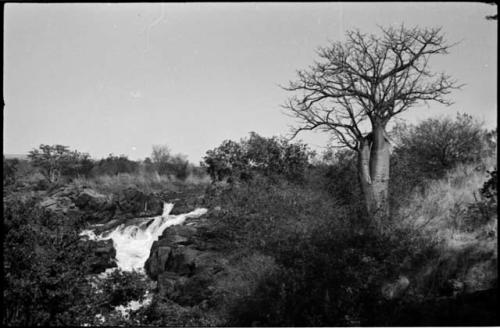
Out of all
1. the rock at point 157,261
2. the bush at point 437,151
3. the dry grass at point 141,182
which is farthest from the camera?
the dry grass at point 141,182

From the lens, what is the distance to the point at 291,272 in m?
7.02

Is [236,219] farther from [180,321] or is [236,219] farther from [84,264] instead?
[84,264]

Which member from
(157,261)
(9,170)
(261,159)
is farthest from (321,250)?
(261,159)

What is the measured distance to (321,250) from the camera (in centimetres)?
712

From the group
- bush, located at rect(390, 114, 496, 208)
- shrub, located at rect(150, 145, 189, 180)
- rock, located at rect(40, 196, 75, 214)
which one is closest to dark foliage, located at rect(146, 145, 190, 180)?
shrub, located at rect(150, 145, 189, 180)

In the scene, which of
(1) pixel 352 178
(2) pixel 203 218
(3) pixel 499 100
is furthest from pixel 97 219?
(3) pixel 499 100

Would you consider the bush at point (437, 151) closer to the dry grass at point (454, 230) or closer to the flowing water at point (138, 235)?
the dry grass at point (454, 230)

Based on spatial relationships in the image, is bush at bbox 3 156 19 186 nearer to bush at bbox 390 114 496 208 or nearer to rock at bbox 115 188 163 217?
bush at bbox 390 114 496 208

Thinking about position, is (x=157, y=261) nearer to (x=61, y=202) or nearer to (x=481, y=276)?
(x=61, y=202)

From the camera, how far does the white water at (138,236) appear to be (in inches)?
570

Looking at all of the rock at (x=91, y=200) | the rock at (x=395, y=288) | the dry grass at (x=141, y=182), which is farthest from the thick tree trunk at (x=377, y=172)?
the dry grass at (x=141, y=182)

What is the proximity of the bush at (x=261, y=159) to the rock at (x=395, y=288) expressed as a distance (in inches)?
299

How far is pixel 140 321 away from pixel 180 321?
1352mm

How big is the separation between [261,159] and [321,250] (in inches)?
362
